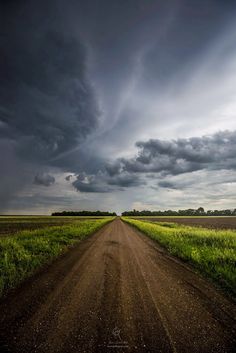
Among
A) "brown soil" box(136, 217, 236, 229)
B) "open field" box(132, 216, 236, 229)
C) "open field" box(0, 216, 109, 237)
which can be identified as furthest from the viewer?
"open field" box(132, 216, 236, 229)

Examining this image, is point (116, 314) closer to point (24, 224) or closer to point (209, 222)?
point (24, 224)

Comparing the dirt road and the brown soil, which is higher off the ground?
the dirt road

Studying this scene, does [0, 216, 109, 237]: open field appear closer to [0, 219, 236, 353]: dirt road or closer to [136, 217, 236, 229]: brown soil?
[0, 219, 236, 353]: dirt road

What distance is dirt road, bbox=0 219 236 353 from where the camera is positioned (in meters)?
3.29

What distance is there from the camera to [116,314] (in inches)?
167

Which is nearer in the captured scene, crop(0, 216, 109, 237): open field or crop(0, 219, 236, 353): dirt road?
crop(0, 219, 236, 353): dirt road

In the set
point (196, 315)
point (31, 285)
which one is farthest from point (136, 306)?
point (31, 285)

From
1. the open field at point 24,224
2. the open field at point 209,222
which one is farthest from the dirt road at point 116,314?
the open field at point 209,222

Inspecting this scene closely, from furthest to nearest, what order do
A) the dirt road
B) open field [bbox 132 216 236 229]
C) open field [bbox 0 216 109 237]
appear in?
open field [bbox 132 216 236 229] → open field [bbox 0 216 109 237] → the dirt road

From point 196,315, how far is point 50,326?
3.05 metres

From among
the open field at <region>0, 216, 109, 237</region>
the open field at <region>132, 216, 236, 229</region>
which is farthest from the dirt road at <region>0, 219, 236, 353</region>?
the open field at <region>132, 216, 236, 229</region>

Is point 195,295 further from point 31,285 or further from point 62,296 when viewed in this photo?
point 31,285

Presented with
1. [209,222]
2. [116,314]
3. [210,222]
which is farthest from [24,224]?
[210,222]

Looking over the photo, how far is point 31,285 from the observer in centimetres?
595
